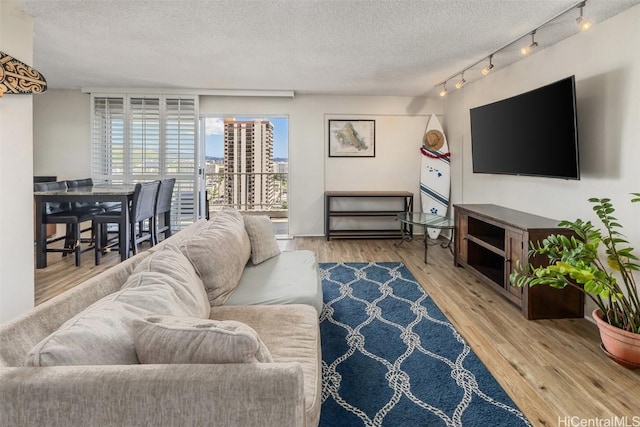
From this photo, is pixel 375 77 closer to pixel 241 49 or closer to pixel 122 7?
pixel 241 49

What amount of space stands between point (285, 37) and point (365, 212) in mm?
3022

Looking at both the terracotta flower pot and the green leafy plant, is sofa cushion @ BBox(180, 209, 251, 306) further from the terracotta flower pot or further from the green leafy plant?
the terracotta flower pot

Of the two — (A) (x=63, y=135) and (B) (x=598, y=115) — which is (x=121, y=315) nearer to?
(B) (x=598, y=115)

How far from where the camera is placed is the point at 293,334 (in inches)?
60.6

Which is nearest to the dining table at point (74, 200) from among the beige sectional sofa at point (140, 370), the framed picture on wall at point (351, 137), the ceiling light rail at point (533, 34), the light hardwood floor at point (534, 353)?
the light hardwood floor at point (534, 353)

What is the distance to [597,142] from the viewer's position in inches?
106

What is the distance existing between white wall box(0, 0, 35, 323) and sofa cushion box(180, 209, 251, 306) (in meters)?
1.44

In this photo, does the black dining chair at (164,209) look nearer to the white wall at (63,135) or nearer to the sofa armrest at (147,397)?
the white wall at (63,135)

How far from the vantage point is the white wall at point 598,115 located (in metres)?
2.41

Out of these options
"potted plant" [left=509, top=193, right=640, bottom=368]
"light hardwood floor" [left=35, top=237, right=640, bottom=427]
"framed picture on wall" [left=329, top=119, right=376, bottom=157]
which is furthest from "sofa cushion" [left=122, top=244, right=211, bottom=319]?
"framed picture on wall" [left=329, top=119, right=376, bottom=157]

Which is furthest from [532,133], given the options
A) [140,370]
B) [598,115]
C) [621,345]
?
[140,370]

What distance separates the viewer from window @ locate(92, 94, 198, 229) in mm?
5332

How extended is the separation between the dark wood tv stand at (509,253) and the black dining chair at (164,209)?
3.58 metres

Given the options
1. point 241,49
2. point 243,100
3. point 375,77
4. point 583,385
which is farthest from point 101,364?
point 243,100
